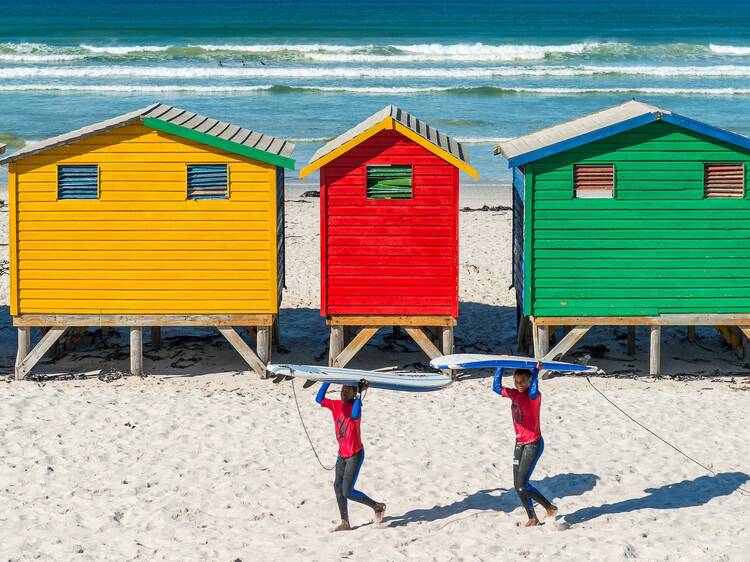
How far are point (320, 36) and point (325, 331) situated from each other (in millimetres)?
63787

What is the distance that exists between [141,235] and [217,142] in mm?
1686

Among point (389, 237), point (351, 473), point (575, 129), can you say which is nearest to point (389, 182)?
point (389, 237)

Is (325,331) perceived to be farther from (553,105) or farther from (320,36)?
(320,36)

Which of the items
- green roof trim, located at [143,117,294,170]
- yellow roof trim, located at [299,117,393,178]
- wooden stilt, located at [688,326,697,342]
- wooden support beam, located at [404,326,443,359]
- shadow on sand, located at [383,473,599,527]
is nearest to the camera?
shadow on sand, located at [383,473,599,527]

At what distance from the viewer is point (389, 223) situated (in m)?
17.1

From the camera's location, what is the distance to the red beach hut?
16859mm

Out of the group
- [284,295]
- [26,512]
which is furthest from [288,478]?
[284,295]

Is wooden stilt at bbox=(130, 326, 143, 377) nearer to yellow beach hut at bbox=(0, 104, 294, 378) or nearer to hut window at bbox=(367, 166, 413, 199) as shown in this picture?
yellow beach hut at bbox=(0, 104, 294, 378)

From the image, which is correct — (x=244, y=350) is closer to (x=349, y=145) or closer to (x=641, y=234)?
(x=349, y=145)

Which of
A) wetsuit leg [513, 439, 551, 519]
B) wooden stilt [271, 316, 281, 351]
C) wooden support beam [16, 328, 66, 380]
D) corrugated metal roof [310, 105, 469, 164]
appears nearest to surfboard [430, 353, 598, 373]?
wetsuit leg [513, 439, 551, 519]

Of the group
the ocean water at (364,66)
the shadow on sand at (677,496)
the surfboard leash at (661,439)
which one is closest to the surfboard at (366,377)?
the shadow on sand at (677,496)

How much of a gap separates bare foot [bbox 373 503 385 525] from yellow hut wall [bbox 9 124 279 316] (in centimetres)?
550

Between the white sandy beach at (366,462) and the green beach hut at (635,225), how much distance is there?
1082 mm

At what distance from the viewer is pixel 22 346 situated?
57.9 feet
